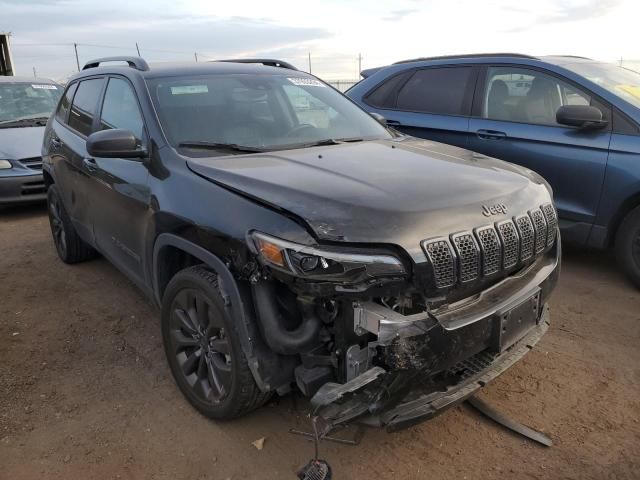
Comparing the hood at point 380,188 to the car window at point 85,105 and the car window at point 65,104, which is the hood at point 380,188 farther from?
the car window at point 65,104

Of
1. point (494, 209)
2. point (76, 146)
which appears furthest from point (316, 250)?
point (76, 146)

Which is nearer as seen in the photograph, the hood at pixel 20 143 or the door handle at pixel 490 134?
the door handle at pixel 490 134

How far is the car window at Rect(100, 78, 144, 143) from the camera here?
10.8 ft

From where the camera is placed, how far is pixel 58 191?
4.86 metres

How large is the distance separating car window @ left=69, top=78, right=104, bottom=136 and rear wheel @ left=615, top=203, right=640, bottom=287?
13.5 ft

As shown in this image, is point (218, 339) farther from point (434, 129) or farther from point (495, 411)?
point (434, 129)

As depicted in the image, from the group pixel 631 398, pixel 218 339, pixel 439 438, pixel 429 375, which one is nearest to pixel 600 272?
pixel 631 398

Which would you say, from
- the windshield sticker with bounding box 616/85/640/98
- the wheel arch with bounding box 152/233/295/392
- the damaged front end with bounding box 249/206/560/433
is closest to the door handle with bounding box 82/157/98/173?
the wheel arch with bounding box 152/233/295/392

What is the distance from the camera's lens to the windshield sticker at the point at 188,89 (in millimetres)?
3285

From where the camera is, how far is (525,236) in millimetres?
2498

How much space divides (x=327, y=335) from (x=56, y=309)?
2.90 meters

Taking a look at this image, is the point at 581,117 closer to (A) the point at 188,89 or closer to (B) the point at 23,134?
(A) the point at 188,89

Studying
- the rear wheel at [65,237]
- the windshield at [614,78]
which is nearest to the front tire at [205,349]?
the rear wheel at [65,237]

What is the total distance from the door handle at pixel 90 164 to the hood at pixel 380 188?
135 cm
